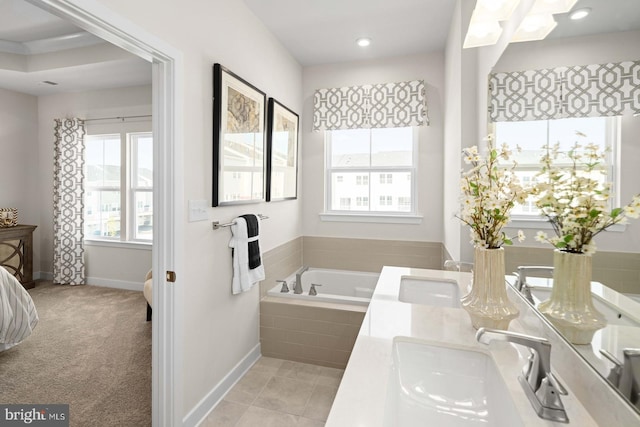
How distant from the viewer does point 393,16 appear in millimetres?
2514

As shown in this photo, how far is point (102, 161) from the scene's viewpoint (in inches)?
177

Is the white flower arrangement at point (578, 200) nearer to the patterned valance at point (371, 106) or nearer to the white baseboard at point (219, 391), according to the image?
the white baseboard at point (219, 391)

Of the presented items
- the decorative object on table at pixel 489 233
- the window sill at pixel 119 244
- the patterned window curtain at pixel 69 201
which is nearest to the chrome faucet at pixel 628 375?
the decorative object on table at pixel 489 233

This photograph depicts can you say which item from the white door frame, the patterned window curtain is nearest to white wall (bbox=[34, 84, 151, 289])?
the patterned window curtain

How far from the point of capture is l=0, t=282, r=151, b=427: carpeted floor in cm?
206

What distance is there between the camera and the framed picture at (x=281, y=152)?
2.73m

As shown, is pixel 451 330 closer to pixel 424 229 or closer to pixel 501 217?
pixel 501 217

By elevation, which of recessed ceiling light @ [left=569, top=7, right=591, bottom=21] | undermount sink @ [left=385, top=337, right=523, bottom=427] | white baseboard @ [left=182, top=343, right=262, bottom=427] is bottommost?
white baseboard @ [left=182, top=343, right=262, bottom=427]

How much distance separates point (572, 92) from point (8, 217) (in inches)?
230

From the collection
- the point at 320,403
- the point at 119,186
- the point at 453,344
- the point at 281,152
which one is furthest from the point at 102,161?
the point at 453,344

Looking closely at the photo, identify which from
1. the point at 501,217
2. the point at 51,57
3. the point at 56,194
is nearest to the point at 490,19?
the point at 501,217

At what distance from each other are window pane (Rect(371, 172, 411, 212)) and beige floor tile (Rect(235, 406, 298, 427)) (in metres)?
2.15

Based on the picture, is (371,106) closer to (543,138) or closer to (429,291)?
(429,291)

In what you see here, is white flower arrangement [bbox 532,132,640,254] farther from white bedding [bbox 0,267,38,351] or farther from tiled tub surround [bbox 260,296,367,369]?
white bedding [bbox 0,267,38,351]
